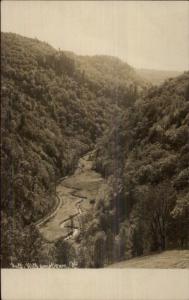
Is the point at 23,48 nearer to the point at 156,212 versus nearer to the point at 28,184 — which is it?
the point at 28,184

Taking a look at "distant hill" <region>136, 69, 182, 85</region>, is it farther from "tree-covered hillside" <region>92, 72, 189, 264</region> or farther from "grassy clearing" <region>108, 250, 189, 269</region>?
"grassy clearing" <region>108, 250, 189, 269</region>

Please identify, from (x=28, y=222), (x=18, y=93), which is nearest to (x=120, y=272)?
(x=28, y=222)

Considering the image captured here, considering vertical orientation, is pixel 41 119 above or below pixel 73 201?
above

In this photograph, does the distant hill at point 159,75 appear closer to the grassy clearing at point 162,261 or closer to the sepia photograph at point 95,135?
the sepia photograph at point 95,135

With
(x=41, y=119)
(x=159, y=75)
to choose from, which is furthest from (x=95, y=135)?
(x=159, y=75)

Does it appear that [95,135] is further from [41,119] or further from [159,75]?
[159,75]

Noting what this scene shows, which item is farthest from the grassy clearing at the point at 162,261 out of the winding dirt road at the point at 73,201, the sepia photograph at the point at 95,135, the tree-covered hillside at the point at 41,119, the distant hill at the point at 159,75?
the distant hill at the point at 159,75
